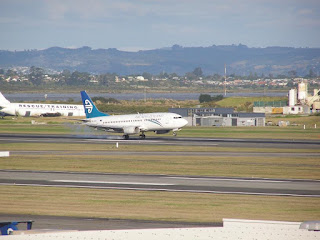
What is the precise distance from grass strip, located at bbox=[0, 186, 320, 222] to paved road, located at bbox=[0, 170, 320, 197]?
1969mm

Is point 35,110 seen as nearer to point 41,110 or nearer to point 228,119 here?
point 41,110

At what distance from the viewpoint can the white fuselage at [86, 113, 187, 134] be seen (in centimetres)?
7988

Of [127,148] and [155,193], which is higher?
[155,193]

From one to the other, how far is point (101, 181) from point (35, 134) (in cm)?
4953

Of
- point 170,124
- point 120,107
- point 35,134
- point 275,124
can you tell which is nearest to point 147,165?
point 170,124

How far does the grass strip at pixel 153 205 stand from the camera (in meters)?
30.1

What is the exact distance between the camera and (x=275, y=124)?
387 ft

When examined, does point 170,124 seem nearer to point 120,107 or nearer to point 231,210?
point 231,210

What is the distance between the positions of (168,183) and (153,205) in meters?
8.75

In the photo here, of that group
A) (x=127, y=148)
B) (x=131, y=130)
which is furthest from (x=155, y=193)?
(x=131, y=130)

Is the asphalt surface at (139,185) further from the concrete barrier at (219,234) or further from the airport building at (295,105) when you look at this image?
the airport building at (295,105)

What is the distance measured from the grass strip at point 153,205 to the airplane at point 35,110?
94442 mm

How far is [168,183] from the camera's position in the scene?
136 ft

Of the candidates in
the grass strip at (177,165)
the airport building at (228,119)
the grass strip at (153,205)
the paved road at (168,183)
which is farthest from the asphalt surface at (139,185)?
the airport building at (228,119)
